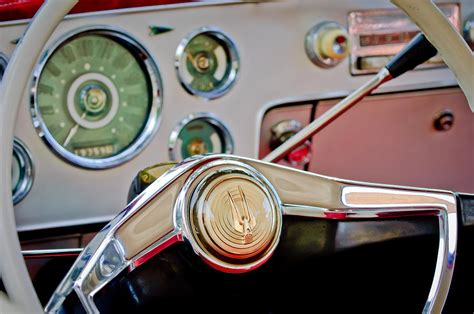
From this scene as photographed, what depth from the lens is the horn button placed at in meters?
0.90

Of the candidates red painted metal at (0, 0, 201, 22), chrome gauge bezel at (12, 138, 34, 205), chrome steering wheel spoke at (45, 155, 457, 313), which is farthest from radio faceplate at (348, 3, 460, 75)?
chrome steering wheel spoke at (45, 155, 457, 313)

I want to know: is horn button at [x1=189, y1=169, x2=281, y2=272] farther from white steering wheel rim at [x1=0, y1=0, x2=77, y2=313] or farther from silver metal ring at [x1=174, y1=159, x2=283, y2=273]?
white steering wheel rim at [x1=0, y1=0, x2=77, y2=313]

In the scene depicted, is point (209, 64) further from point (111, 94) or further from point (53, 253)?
point (53, 253)

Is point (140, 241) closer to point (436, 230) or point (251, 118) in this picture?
A: point (436, 230)

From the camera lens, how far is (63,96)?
5.00 feet

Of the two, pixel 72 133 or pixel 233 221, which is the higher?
pixel 72 133

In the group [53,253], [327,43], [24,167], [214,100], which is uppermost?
[327,43]

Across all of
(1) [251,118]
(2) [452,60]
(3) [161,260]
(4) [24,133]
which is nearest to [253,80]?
(1) [251,118]

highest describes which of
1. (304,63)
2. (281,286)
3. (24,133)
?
(304,63)

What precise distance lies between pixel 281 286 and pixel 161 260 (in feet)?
0.63

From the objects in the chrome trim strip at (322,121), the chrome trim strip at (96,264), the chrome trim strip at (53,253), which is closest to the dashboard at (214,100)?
the chrome trim strip at (322,121)

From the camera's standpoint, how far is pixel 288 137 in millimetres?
1748

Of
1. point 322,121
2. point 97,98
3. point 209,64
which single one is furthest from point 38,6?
point 322,121

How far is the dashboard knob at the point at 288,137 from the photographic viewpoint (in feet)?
5.71
